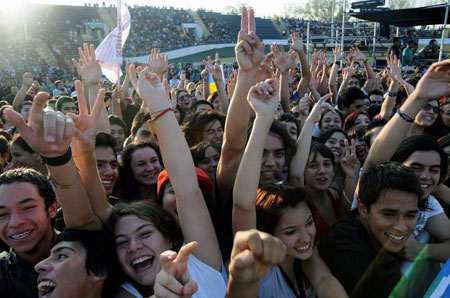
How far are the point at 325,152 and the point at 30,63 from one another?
2523 centimetres

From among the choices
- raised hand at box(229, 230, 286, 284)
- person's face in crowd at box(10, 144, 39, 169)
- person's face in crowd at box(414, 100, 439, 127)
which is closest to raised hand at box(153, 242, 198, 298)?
raised hand at box(229, 230, 286, 284)

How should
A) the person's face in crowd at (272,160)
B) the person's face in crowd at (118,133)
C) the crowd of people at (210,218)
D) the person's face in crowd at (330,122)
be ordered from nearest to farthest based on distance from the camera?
the crowd of people at (210,218)
the person's face in crowd at (272,160)
the person's face in crowd at (118,133)
the person's face in crowd at (330,122)

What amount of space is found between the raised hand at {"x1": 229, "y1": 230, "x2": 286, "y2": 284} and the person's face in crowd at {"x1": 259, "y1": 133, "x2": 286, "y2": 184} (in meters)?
1.29

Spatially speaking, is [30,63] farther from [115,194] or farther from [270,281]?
[270,281]

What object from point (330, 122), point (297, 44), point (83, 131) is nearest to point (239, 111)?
point (83, 131)

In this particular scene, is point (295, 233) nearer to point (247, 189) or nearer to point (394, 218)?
point (247, 189)

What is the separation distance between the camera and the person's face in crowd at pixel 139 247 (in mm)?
1826

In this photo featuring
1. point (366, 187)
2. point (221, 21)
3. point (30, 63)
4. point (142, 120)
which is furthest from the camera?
point (221, 21)

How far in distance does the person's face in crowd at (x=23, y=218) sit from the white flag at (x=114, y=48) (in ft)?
13.9

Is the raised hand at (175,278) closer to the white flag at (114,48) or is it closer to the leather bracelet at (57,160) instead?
the leather bracelet at (57,160)

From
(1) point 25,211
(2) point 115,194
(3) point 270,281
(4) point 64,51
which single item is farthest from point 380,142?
(4) point 64,51

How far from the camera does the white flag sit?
597 cm

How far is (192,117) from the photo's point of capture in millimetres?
3639

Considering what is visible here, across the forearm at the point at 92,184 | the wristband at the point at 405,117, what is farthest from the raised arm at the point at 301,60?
the forearm at the point at 92,184
